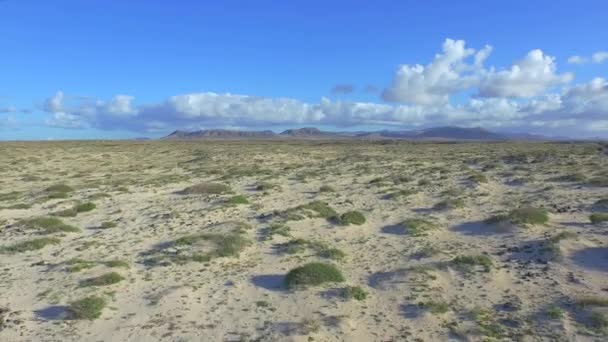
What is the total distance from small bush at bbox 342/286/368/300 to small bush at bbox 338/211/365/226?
7.95 metres

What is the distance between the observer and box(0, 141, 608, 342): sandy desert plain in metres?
11.8

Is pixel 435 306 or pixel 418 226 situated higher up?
pixel 418 226

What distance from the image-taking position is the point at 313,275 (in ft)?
47.5

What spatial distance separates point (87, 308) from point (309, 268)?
5540 mm

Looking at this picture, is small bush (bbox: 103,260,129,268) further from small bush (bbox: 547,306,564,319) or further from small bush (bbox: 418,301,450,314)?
small bush (bbox: 547,306,564,319)

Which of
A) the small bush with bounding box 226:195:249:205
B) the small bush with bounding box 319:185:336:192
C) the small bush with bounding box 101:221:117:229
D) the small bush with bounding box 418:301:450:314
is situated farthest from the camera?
the small bush with bounding box 319:185:336:192

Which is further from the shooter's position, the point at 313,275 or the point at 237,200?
the point at 237,200

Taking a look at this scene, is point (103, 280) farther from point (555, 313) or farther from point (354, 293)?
point (555, 313)

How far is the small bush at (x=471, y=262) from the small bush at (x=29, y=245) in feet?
44.2

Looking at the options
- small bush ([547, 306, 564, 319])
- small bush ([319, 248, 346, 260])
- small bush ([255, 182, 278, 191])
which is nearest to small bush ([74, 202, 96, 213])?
small bush ([255, 182, 278, 191])

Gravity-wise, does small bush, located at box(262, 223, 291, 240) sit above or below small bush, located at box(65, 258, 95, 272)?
above

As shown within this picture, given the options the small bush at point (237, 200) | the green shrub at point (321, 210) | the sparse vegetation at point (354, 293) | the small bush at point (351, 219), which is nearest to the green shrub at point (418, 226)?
the small bush at point (351, 219)

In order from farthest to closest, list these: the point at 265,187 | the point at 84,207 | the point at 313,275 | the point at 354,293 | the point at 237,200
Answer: the point at 265,187 → the point at 237,200 → the point at 84,207 → the point at 313,275 → the point at 354,293

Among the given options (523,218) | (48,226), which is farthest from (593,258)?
(48,226)
